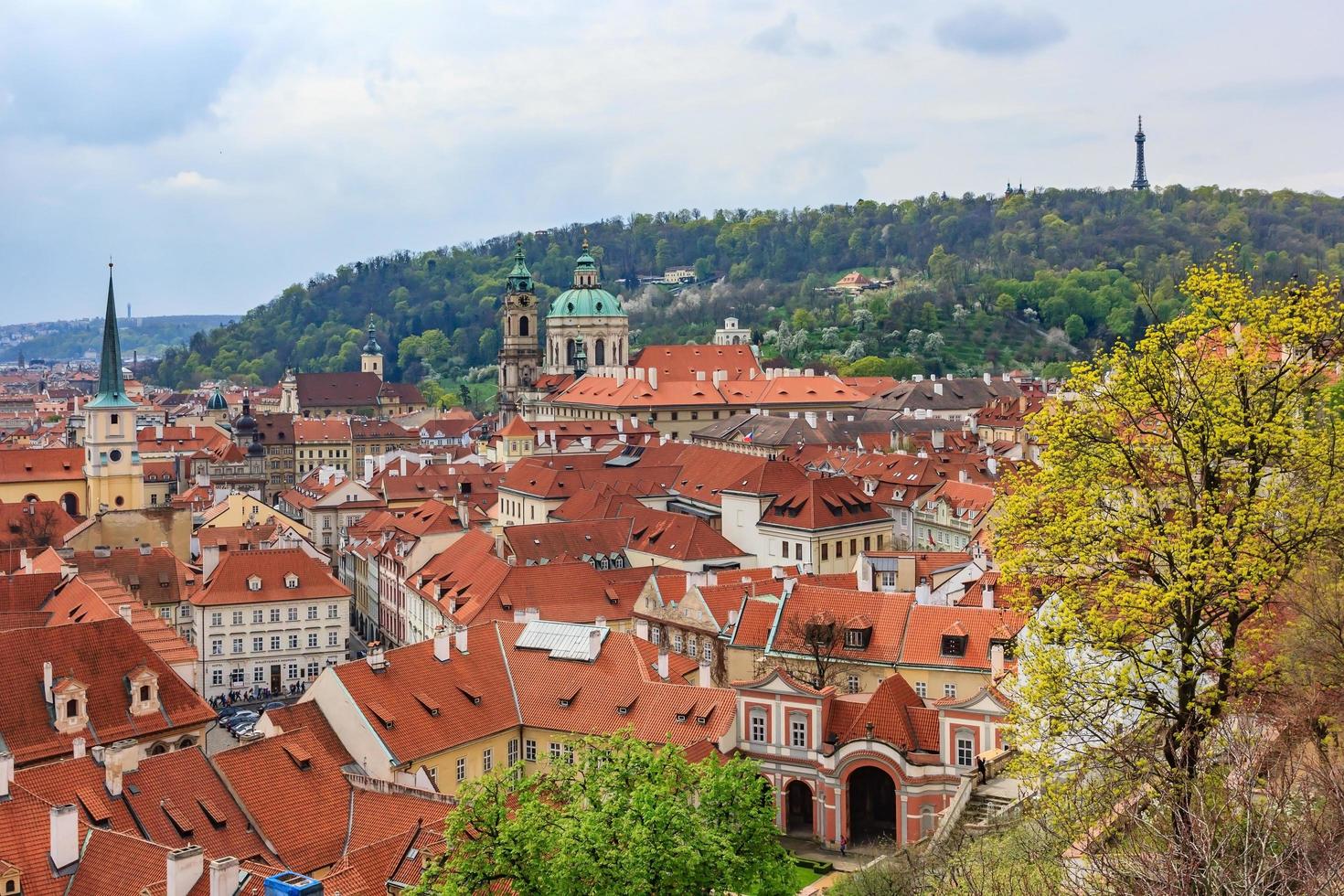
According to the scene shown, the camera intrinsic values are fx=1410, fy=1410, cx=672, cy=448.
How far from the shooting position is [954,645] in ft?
145

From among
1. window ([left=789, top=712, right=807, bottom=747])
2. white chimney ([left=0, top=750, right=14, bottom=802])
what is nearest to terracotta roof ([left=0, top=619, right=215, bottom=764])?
white chimney ([left=0, top=750, right=14, bottom=802])

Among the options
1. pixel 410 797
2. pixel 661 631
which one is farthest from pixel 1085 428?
pixel 661 631

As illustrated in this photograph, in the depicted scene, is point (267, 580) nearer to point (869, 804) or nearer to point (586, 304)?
point (869, 804)

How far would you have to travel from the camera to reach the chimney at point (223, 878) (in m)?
24.9

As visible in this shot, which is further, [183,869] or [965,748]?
[965,748]

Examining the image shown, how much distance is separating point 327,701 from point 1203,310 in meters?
26.8

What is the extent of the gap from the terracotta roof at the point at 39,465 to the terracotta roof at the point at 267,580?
1315 inches

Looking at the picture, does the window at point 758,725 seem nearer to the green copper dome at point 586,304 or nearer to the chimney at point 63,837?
the chimney at point 63,837

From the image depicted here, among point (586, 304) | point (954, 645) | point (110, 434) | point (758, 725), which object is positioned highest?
point (586, 304)

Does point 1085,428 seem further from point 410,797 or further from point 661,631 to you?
point 661,631

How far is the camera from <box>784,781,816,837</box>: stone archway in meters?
42.4

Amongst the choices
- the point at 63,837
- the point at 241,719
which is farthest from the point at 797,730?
the point at 241,719

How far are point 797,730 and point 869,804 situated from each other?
118 inches

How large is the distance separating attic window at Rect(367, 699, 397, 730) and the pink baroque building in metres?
10.4
